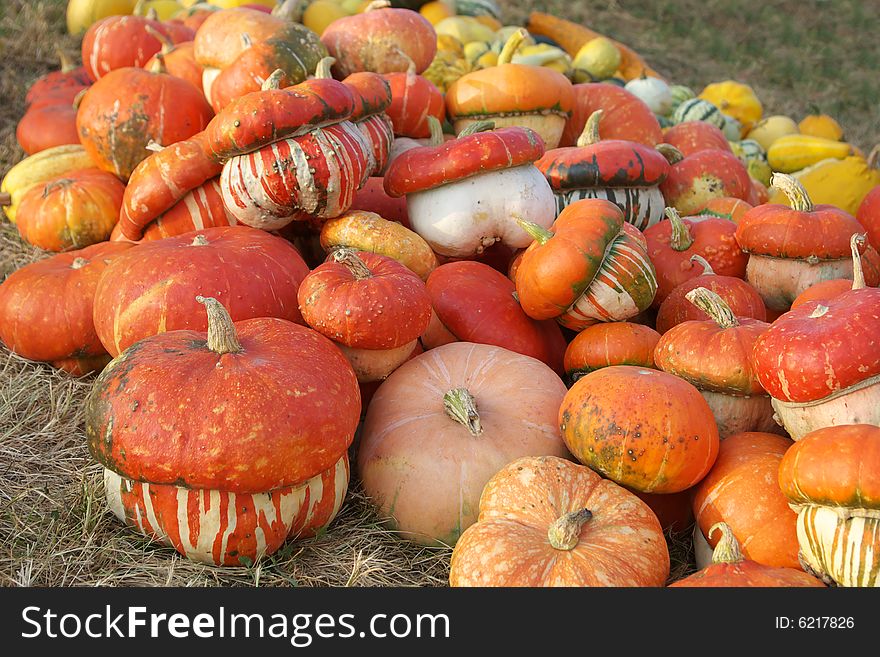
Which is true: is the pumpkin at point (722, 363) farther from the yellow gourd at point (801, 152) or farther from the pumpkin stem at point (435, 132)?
the yellow gourd at point (801, 152)

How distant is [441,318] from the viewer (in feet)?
10.2

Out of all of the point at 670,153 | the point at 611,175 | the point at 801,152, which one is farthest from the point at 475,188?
the point at 801,152

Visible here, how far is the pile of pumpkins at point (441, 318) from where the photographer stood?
2.15m

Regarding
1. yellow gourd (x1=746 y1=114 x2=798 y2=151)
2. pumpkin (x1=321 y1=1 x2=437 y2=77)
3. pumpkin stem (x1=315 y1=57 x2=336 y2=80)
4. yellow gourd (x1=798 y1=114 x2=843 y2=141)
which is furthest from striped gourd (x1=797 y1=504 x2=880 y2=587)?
yellow gourd (x1=798 y1=114 x2=843 y2=141)

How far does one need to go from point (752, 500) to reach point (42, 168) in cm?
353

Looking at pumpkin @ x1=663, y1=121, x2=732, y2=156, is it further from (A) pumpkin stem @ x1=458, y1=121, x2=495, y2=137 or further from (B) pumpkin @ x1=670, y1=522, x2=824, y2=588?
(B) pumpkin @ x1=670, y1=522, x2=824, y2=588

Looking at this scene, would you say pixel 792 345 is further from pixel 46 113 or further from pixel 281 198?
pixel 46 113

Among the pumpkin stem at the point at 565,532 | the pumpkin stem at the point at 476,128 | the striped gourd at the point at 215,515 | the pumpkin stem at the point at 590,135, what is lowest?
the striped gourd at the point at 215,515

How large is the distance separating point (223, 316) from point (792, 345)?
1.51 metres

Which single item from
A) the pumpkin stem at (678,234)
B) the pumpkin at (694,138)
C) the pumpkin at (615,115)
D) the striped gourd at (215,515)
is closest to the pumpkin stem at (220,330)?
the striped gourd at (215,515)

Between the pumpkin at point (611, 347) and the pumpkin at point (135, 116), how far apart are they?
1923mm

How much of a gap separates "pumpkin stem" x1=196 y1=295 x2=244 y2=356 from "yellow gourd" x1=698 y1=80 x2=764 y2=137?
5.12 metres

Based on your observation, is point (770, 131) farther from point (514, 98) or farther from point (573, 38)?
point (514, 98)

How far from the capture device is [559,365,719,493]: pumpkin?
2338 millimetres
